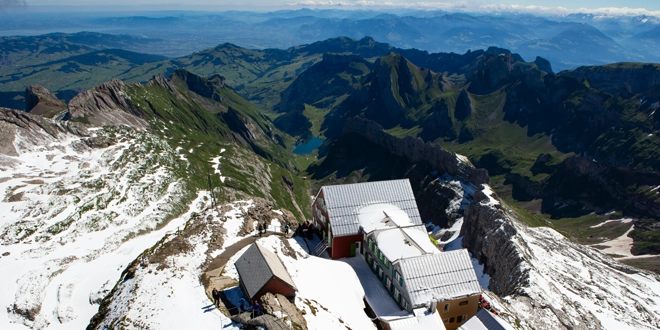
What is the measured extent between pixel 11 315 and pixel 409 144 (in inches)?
6119

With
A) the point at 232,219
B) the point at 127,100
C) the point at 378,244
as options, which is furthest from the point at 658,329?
the point at 127,100

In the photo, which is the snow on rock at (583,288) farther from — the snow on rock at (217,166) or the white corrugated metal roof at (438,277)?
the snow on rock at (217,166)

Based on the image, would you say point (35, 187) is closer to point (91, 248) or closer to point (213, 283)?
point (91, 248)

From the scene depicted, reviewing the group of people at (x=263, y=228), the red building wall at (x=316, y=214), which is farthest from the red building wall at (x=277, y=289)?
the red building wall at (x=316, y=214)

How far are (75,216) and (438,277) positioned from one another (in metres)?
84.1

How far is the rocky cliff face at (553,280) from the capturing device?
69375 mm

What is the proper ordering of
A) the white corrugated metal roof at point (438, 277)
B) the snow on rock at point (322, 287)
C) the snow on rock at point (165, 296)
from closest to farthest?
the snow on rock at point (165, 296) < the snow on rock at point (322, 287) < the white corrugated metal roof at point (438, 277)

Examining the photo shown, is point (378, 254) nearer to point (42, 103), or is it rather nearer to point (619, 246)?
point (619, 246)

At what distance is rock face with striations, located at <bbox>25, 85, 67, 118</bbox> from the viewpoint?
16679cm

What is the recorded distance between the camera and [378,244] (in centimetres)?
5362

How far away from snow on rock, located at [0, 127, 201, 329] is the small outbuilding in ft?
104

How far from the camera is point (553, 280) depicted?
280 feet

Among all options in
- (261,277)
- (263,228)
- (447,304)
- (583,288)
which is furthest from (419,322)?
(583,288)

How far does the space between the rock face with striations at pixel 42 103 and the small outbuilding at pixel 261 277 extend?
160667 millimetres
